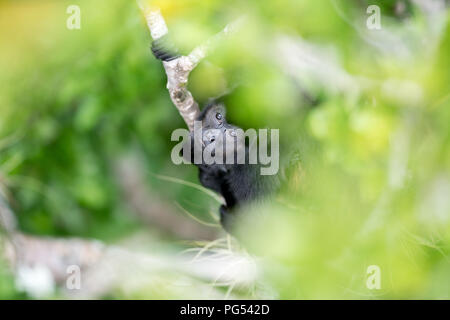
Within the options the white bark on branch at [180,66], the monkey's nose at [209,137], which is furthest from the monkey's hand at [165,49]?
the monkey's nose at [209,137]

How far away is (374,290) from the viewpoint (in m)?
0.76

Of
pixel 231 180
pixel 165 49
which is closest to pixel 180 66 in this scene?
pixel 165 49

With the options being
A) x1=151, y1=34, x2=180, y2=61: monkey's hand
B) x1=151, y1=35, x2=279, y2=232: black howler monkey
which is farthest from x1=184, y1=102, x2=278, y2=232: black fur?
x1=151, y1=34, x2=180, y2=61: monkey's hand

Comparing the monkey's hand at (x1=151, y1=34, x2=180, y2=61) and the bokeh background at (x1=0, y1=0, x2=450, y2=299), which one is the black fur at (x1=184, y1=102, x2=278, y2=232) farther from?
the monkey's hand at (x1=151, y1=34, x2=180, y2=61)

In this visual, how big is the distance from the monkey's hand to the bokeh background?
17 millimetres

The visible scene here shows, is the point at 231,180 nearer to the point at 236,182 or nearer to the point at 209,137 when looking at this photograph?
the point at 236,182

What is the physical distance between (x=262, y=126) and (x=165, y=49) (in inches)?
5.7

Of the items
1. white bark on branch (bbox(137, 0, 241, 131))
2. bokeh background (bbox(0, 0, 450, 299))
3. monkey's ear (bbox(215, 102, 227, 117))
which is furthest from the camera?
monkey's ear (bbox(215, 102, 227, 117))

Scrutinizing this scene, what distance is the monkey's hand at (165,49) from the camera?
0.74m

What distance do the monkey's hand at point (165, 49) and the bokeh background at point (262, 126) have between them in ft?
0.06

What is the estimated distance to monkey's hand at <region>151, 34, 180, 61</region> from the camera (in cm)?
74

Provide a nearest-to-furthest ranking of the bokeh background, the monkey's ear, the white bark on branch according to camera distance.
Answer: the bokeh background → the white bark on branch → the monkey's ear
